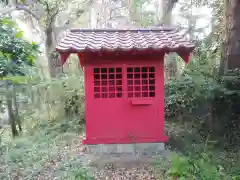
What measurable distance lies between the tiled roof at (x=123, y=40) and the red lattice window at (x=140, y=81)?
635mm

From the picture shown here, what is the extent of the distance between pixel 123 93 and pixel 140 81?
44cm

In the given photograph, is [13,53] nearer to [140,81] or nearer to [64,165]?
[64,165]

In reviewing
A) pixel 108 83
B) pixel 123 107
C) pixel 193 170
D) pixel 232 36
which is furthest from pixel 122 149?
pixel 232 36

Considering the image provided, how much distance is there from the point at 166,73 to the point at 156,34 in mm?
4341

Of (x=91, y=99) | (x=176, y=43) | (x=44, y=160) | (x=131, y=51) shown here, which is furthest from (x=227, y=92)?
(x=44, y=160)

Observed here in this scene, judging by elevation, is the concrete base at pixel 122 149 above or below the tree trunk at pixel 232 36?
below

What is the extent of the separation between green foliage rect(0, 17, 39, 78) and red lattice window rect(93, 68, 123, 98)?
5.24 ft

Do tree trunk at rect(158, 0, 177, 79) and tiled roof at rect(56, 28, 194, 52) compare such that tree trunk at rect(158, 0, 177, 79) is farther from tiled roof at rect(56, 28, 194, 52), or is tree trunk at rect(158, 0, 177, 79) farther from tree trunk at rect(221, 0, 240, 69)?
tiled roof at rect(56, 28, 194, 52)

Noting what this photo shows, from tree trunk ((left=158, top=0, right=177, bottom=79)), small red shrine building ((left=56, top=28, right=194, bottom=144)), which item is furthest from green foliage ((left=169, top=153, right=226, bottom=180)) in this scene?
tree trunk ((left=158, top=0, right=177, bottom=79))

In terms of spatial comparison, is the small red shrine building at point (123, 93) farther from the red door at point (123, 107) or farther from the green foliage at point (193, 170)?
the green foliage at point (193, 170)

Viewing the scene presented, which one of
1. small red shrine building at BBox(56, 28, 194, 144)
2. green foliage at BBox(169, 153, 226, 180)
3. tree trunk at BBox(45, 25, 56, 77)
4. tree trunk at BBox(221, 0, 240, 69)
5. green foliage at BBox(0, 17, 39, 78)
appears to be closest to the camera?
green foliage at BBox(0, 17, 39, 78)

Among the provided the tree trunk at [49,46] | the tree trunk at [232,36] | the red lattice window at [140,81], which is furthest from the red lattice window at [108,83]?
the tree trunk at [49,46]

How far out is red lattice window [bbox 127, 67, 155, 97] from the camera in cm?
584

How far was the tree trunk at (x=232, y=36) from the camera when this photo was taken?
22.9 feet
